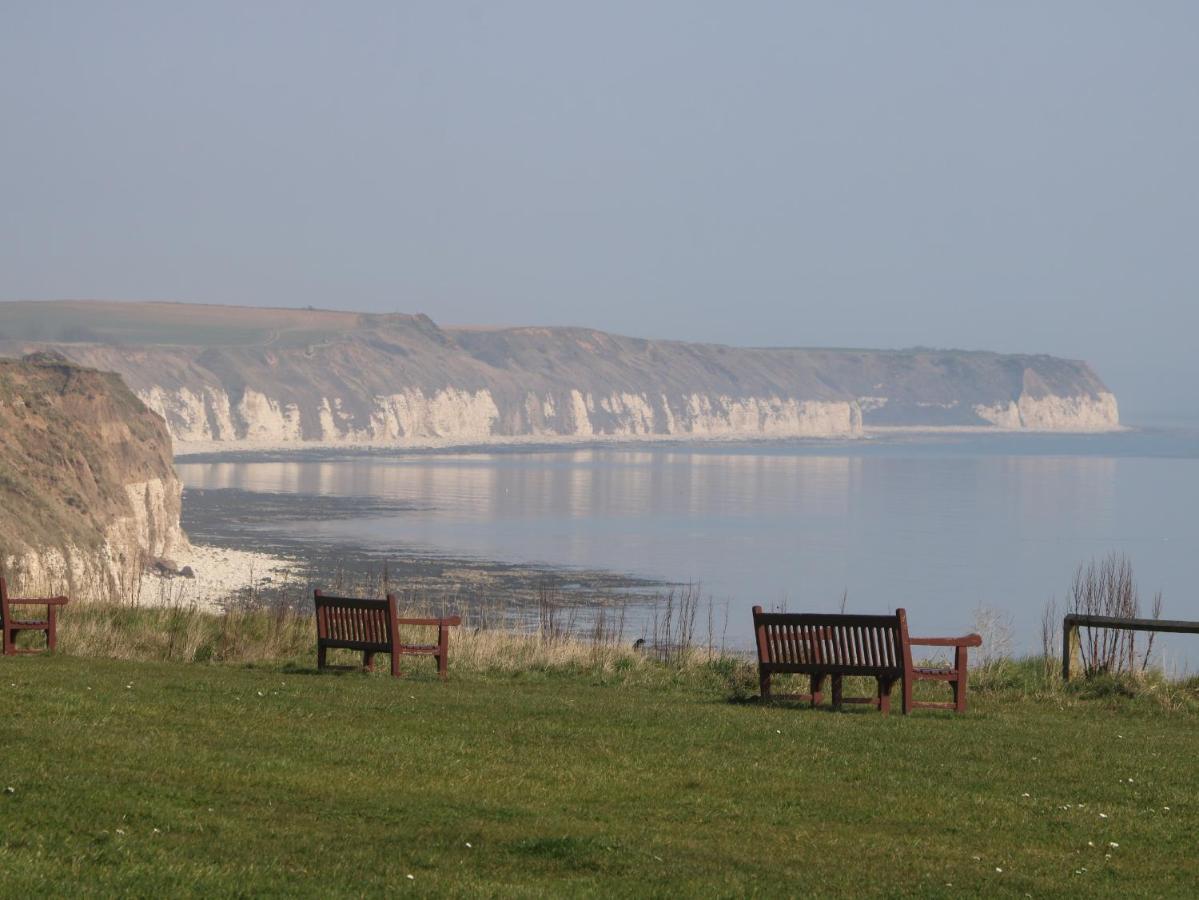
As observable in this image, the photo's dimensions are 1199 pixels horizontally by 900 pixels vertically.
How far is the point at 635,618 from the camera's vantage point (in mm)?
47875

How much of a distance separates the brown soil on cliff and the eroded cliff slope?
Result: 4 cm

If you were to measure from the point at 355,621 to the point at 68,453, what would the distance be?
1919 inches

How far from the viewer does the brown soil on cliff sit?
169 ft

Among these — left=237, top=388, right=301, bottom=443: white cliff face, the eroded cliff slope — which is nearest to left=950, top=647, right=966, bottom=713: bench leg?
the eroded cliff slope

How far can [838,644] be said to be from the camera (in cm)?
1296

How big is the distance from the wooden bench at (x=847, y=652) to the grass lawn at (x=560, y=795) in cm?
30

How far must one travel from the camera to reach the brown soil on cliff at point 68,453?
51.7 meters

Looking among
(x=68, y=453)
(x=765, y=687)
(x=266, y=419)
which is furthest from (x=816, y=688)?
(x=266, y=419)

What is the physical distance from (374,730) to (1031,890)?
5.03m

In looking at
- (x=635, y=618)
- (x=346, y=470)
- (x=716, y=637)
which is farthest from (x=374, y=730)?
(x=346, y=470)

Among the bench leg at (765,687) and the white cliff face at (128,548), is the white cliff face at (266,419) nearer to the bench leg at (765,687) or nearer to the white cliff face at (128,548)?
the white cliff face at (128,548)

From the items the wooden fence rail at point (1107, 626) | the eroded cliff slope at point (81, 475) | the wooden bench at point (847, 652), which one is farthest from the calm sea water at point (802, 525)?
the wooden bench at point (847, 652)

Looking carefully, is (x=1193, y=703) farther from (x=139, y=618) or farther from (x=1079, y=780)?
(x=139, y=618)

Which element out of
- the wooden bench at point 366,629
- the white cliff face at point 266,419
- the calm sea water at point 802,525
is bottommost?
the calm sea water at point 802,525
